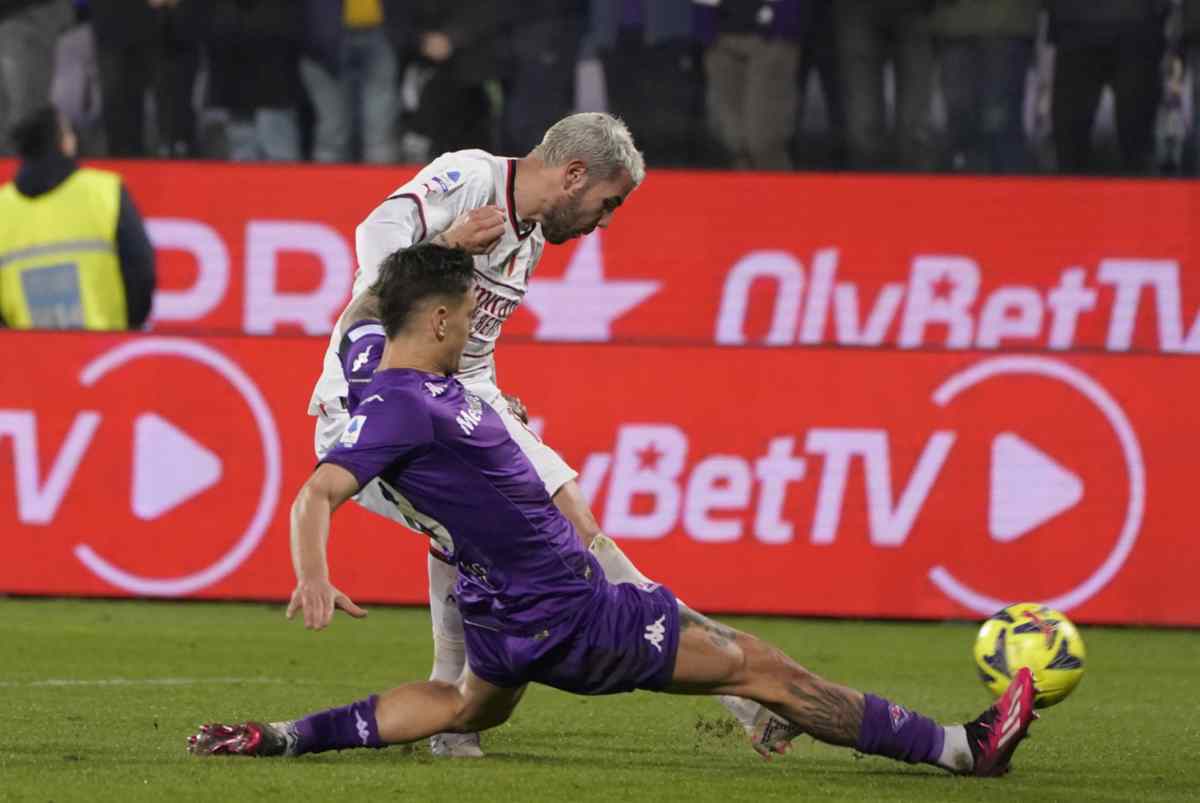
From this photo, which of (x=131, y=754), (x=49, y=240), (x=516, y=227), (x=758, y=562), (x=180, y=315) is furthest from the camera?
(x=180, y=315)

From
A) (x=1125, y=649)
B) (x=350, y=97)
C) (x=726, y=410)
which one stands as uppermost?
(x=350, y=97)

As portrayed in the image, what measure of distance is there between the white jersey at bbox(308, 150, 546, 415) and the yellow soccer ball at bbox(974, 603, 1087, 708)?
174 centimetres

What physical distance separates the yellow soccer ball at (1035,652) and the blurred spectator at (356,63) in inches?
310

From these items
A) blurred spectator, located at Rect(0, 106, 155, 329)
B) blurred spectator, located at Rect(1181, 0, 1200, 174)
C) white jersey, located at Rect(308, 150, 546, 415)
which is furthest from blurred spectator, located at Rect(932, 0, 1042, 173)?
white jersey, located at Rect(308, 150, 546, 415)

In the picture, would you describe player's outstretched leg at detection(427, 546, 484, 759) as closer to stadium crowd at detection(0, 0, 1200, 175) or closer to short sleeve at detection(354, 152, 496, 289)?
short sleeve at detection(354, 152, 496, 289)

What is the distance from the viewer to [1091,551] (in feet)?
37.7

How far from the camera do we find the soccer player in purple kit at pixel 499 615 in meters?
6.17

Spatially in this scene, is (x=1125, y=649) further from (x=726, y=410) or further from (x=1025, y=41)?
(x=1025, y=41)

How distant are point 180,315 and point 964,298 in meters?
4.71

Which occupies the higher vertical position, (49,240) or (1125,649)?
(49,240)

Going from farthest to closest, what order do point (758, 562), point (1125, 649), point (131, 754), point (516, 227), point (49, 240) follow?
point (49, 240), point (758, 562), point (1125, 649), point (516, 227), point (131, 754)

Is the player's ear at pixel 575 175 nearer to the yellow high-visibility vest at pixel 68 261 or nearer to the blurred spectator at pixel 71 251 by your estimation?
the blurred spectator at pixel 71 251

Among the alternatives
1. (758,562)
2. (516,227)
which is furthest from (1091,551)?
(516,227)

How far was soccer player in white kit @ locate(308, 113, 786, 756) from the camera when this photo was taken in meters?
6.96
